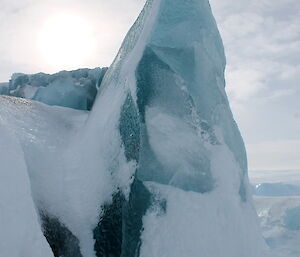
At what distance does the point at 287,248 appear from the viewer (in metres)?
22.8

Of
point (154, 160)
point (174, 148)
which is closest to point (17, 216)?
point (154, 160)

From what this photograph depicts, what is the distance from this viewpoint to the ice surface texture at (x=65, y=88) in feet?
38.5

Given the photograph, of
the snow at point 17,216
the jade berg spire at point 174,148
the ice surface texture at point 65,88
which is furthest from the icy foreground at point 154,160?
the ice surface texture at point 65,88

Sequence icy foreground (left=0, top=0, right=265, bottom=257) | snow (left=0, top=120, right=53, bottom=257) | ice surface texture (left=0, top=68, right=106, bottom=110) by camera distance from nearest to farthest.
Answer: snow (left=0, top=120, right=53, bottom=257), icy foreground (left=0, top=0, right=265, bottom=257), ice surface texture (left=0, top=68, right=106, bottom=110)

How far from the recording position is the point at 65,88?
12.1 m

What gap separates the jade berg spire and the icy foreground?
0.8 inches

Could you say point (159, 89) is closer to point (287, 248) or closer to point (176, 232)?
point (176, 232)

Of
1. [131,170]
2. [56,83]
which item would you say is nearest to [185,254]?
[131,170]

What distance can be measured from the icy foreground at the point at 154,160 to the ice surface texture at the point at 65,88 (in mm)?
3434

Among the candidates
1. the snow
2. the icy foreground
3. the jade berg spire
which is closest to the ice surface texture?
the icy foreground

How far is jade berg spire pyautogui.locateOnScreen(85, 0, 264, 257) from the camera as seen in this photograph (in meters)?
6.05

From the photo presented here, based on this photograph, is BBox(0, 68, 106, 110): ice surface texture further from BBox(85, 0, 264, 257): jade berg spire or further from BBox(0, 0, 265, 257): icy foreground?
BBox(85, 0, 264, 257): jade berg spire

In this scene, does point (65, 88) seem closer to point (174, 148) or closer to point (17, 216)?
point (174, 148)

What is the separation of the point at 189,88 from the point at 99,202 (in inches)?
112
